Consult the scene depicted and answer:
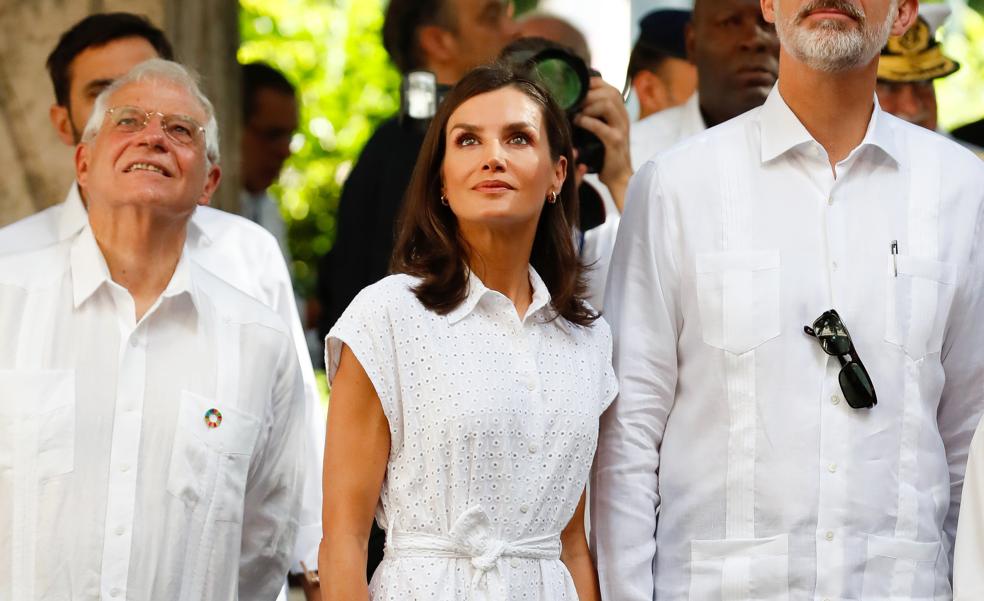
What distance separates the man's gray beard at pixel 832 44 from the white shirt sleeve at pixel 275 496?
137 centimetres

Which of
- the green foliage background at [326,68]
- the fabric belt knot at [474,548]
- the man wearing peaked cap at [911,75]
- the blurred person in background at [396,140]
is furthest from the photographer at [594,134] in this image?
the green foliage background at [326,68]

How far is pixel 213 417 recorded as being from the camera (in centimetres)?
404

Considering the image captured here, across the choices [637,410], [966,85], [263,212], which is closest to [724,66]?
[637,410]

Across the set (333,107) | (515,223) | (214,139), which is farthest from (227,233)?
(333,107)

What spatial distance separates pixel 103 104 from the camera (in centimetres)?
433

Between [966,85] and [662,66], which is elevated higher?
[966,85]

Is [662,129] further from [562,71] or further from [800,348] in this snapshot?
[800,348]

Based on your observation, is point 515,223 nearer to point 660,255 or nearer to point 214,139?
point 660,255

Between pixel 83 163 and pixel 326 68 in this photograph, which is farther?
→ pixel 326 68

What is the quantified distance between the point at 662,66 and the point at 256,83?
224 cm

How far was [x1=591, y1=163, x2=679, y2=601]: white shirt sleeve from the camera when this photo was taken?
3.73m

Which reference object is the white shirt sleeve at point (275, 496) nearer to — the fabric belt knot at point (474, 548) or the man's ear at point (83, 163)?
the man's ear at point (83, 163)

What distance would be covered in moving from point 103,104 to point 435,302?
1.21 meters

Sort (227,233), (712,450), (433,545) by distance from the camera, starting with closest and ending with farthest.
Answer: (433,545) → (712,450) → (227,233)
